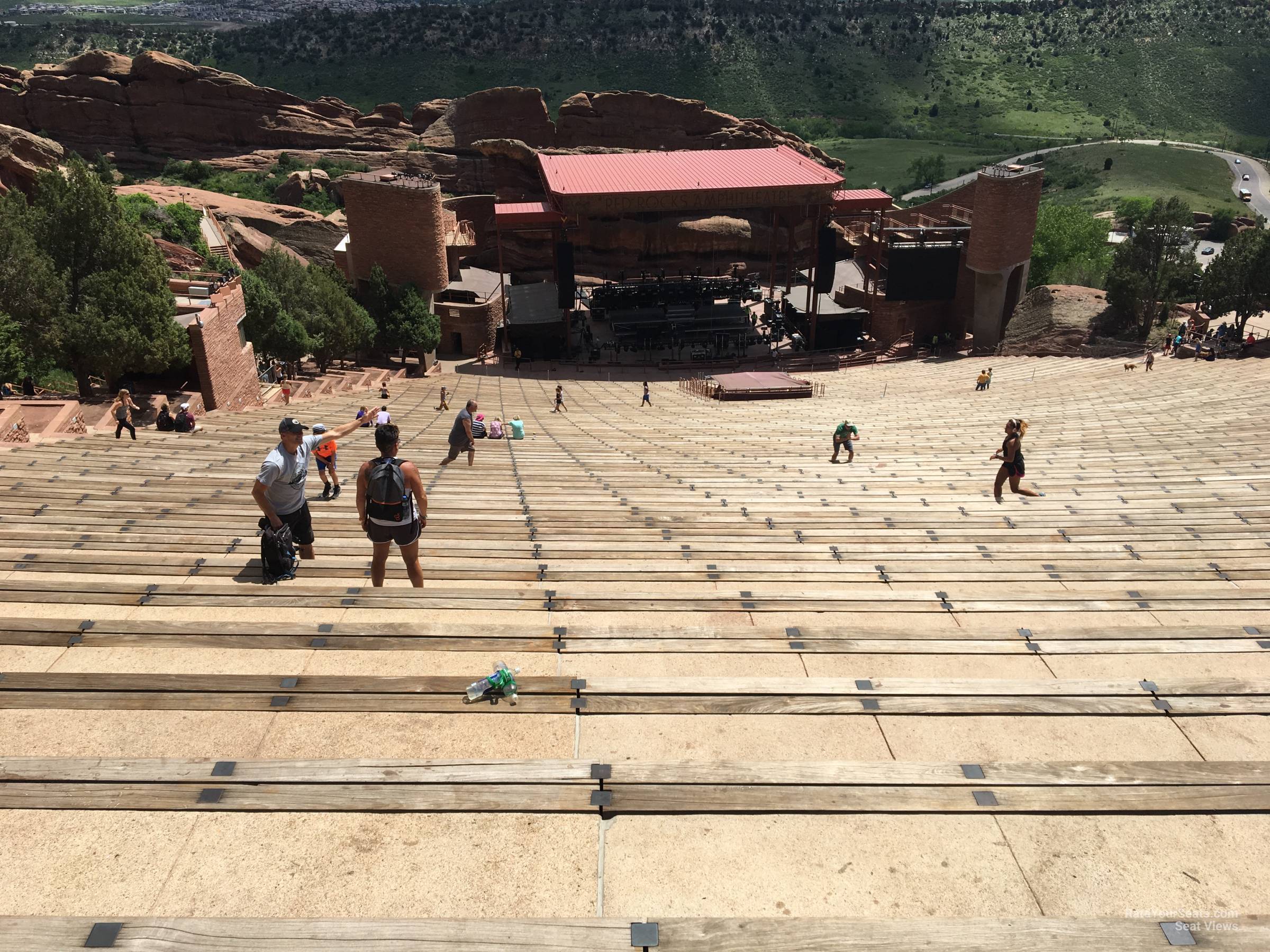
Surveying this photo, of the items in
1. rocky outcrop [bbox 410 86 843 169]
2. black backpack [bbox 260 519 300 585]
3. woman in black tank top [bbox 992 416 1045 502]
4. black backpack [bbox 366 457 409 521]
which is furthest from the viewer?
rocky outcrop [bbox 410 86 843 169]

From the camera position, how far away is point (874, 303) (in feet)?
169

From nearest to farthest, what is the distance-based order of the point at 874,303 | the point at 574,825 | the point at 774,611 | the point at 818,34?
the point at 574,825 → the point at 774,611 → the point at 874,303 → the point at 818,34

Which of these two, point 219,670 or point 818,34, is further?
point 818,34

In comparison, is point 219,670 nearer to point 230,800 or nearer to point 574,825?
point 230,800

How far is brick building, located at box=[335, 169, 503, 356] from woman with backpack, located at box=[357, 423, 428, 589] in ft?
133

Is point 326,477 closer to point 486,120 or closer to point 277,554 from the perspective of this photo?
point 277,554

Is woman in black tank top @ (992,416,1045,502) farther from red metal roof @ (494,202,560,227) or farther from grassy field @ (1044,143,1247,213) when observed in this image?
grassy field @ (1044,143,1247,213)

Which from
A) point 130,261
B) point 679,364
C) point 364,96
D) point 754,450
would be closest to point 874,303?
point 679,364

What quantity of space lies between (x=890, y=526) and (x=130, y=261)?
76.3 ft

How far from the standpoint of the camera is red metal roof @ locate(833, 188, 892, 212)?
1913 inches

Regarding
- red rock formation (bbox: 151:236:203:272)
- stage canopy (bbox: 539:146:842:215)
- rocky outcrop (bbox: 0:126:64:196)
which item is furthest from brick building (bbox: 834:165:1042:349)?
rocky outcrop (bbox: 0:126:64:196)

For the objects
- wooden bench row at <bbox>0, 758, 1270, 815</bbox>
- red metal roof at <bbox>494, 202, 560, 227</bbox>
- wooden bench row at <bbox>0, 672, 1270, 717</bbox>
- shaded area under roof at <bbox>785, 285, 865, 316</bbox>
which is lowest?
shaded area under roof at <bbox>785, 285, 865, 316</bbox>

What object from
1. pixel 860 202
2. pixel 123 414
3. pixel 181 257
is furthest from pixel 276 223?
pixel 123 414

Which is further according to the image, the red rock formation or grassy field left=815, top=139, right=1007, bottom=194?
grassy field left=815, top=139, right=1007, bottom=194
